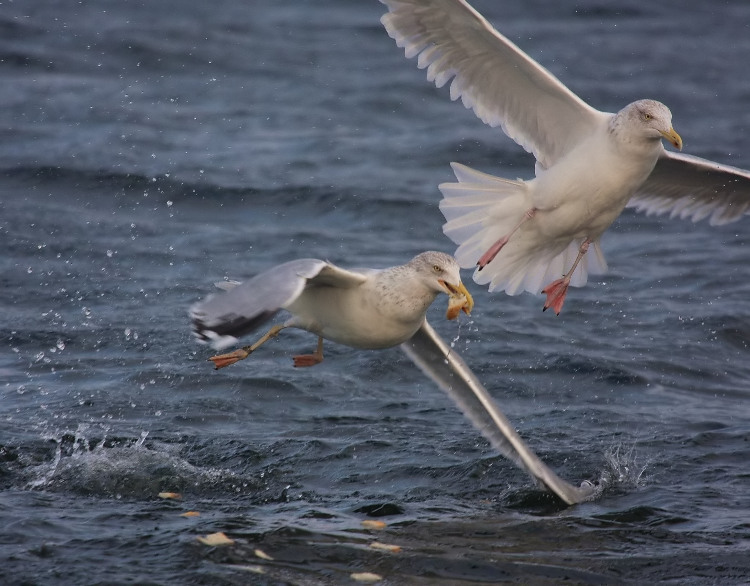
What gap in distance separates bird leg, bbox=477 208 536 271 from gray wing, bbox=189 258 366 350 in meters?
1.79

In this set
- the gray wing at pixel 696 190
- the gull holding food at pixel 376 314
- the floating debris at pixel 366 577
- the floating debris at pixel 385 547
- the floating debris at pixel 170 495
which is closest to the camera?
the gull holding food at pixel 376 314

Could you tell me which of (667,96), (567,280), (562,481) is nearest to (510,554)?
(562,481)

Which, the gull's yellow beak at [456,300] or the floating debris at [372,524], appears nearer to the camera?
the gull's yellow beak at [456,300]

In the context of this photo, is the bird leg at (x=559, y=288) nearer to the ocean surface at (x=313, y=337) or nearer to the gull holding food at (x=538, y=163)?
the gull holding food at (x=538, y=163)

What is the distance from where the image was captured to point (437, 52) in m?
7.61

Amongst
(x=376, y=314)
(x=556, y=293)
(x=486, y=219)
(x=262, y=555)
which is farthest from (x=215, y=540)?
(x=556, y=293)

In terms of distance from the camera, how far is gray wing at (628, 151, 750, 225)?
318 inches

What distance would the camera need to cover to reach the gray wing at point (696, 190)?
809 cm

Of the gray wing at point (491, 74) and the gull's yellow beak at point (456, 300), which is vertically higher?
the gray wing at point (491, 74)

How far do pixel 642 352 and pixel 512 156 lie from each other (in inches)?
211

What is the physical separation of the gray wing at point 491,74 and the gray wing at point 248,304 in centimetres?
213

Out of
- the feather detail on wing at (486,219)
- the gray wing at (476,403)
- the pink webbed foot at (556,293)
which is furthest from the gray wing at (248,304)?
the pink webbed foot at (556,293)

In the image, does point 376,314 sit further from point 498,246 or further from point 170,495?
point 170,495

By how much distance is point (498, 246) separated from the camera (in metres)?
7.52
